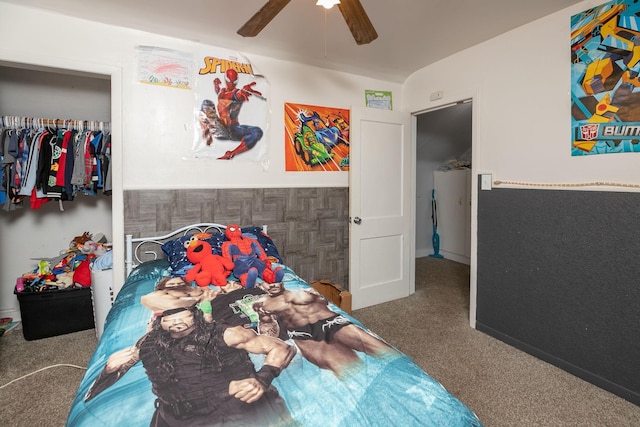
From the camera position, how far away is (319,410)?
34.2 inches

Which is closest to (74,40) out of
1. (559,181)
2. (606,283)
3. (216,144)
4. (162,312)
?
(216,144)

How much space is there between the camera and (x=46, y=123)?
2.74m

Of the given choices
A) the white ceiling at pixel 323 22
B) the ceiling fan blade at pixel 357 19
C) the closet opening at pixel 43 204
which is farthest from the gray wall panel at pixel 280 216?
the ceiling fan blade at pixel 357 19

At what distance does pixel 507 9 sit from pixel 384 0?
887mm

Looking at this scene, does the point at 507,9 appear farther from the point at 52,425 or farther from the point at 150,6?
the point at 52,425

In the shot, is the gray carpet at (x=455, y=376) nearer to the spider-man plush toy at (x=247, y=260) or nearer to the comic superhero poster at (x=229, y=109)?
the spider-man plush toy at (x=247, y=260)

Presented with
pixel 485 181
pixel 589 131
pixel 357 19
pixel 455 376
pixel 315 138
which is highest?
pixel 357 19

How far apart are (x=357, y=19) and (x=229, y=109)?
150 cm

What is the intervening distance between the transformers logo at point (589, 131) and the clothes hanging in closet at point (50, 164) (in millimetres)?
3634

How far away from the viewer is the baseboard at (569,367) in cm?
188

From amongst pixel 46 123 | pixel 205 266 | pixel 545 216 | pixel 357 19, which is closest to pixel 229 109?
pixel 205 266

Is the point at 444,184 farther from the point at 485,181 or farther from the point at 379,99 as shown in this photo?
the point at 485,181

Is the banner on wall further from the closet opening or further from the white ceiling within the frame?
the closet opening

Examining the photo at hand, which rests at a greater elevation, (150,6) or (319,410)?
(150,6)
